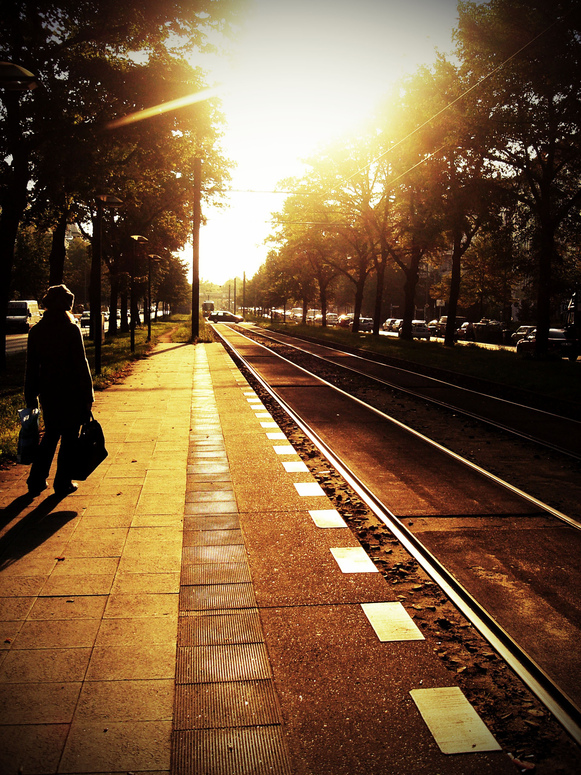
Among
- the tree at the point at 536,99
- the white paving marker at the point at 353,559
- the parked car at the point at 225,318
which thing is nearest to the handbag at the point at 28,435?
the white paving marker at the point at 353,559

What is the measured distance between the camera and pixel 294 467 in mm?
7527

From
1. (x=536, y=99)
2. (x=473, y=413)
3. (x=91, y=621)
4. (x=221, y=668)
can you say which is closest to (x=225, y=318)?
(x=536, y=99)

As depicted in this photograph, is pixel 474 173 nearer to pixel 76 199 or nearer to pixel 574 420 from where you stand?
pixel 76 199

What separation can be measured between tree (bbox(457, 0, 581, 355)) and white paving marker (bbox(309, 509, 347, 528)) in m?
18.6

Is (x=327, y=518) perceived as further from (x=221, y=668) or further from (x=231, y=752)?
(x=231, y=752)

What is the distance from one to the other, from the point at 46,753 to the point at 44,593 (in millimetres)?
1571

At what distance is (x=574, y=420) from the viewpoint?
11.4 meters

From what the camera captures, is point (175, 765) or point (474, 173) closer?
point (175, 765)

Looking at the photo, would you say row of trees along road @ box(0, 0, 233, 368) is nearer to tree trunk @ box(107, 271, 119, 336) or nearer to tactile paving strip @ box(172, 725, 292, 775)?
tree trunk @ box(107, 271, 119, 336)

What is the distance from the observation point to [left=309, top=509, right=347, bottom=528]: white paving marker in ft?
18.0

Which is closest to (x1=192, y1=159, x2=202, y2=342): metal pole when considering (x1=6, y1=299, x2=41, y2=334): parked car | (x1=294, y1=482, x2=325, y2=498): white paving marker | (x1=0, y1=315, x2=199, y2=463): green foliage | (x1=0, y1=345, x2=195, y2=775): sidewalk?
(x1=0, y1=315, x2=199, y2=463): green foliage

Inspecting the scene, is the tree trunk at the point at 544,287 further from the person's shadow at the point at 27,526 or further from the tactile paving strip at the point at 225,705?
the tactile paving strip at the point at 225,705

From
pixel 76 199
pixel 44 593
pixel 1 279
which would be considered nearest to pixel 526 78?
pixel 76 199

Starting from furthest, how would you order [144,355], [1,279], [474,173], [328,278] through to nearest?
[328,278] → [474,173] → [144,355] → [1,279]
